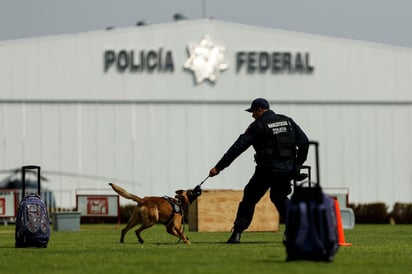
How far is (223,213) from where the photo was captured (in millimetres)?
26062

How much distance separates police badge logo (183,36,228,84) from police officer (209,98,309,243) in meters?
33.4

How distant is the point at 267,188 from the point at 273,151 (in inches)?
24.2

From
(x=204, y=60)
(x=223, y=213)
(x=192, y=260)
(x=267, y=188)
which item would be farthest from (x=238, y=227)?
(x=204, y=60)

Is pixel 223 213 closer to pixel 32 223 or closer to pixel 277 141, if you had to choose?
pixel 277 141

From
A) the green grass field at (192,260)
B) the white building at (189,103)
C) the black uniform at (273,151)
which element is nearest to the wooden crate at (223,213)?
the black uniform at (273,151)

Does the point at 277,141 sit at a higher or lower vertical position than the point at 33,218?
higher

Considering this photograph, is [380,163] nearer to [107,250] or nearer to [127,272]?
[107,250]

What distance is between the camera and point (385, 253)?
46.9ft

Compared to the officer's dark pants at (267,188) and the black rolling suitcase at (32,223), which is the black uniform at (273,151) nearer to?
the officer's dark pants at (267,188)

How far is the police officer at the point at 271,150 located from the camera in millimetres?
16109

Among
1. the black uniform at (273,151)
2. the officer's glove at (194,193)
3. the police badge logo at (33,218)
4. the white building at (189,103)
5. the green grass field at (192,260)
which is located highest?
the white building at (189,103)

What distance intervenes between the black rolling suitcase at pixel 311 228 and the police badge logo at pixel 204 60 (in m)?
38.0

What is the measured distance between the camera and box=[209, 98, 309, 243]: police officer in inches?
634

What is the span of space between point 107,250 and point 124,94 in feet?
112
